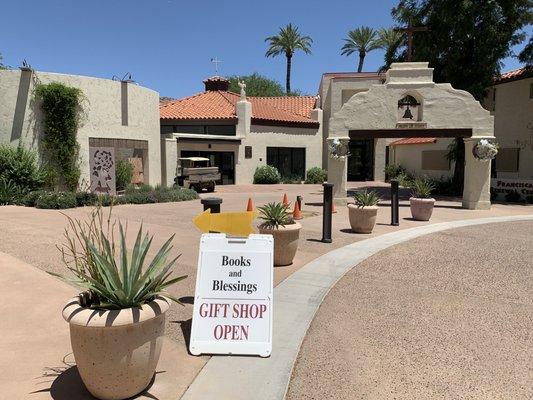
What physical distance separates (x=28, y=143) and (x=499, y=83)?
77.4 ft

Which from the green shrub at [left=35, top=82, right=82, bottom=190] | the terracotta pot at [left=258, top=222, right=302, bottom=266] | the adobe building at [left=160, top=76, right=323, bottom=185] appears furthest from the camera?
the adobe building at [left=160, top=76, right=323, bottom=185]

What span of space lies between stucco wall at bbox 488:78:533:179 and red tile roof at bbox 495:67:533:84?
414 millimetres

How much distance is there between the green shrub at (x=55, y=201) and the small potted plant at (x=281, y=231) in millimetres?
9771

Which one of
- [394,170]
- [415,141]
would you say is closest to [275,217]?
[415,141]

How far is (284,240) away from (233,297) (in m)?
3.06

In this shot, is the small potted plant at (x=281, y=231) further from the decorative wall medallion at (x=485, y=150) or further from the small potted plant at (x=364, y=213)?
the decorative wall medallion at (x=485, y=150)

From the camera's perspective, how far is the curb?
352 cm

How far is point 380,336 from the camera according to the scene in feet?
15.6

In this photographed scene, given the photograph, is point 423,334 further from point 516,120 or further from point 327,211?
point 516,120

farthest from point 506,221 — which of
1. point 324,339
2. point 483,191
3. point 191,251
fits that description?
point 324,339

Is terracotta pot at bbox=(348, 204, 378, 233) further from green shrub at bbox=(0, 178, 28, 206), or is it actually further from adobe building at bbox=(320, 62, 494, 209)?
green shrub at bbox=(0, 178, 28, 206)

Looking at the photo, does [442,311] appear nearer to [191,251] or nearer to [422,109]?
[191,251]

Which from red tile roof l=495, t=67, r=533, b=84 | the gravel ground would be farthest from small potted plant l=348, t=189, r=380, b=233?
red tile roof l=495, t=67, r=533, b=84

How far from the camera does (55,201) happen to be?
1449cm
